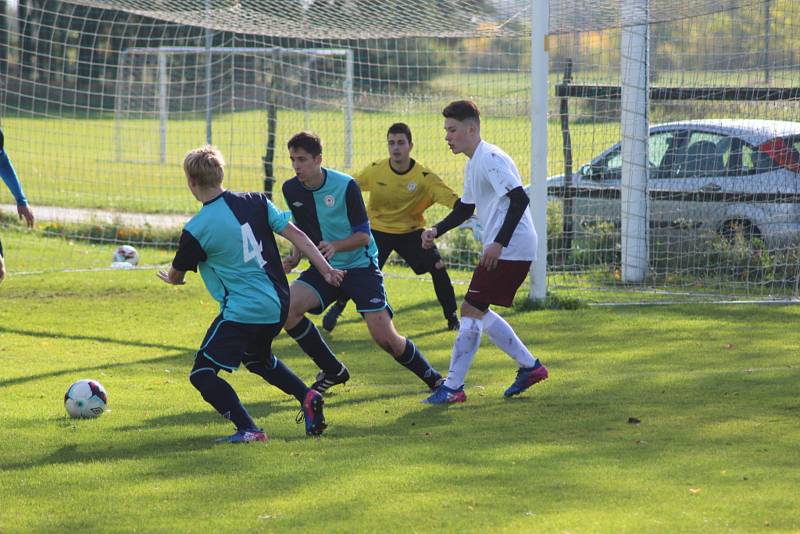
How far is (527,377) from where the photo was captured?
7531mm

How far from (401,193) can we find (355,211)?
2.80 meters

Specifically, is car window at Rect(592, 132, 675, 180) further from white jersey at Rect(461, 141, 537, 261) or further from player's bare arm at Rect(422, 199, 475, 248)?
white jersey at Rect(461, 141, 537, 261)

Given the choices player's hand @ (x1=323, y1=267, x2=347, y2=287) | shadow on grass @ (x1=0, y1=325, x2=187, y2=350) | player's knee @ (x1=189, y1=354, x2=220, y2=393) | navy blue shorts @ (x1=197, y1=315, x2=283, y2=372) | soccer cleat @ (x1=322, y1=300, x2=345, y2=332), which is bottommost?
shadow on grass @ (x1=0, y1=325, x2=187, y2=350)

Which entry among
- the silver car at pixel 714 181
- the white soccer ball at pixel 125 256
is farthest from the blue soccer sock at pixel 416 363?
the white soccer ball at pixel 125 256

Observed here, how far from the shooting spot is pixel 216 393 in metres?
6.18

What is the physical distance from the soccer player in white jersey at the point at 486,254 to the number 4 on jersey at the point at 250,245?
1559 mm

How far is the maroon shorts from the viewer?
7352 millimetres

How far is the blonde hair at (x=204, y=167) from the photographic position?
6086 millimetres

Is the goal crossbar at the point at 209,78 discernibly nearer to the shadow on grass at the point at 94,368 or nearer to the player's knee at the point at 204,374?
the shadow on grass at the point at 94,368

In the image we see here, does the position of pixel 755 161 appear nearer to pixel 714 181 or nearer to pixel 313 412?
pixel 714 181

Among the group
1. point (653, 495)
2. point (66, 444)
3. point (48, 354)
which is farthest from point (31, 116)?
point (653, 495)

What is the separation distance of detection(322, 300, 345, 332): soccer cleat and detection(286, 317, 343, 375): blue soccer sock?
3.06 metres

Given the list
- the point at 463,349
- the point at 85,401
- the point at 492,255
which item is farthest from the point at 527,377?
the point at 85,401

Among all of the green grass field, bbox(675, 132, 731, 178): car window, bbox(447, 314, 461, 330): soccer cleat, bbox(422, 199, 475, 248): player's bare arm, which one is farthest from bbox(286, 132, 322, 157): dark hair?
bbox(675, 132, 731, 178): car window
